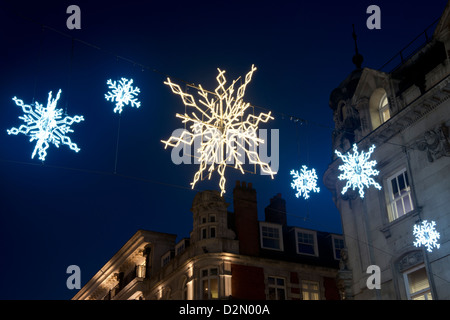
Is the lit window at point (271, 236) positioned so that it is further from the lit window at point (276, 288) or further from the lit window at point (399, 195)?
the lit window at point (399, 195)

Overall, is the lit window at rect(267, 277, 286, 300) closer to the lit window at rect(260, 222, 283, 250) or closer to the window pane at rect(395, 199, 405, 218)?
the lit window at rect(260, 222, 283, 250)

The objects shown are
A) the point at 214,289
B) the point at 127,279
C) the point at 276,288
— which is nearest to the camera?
the point at 214,289

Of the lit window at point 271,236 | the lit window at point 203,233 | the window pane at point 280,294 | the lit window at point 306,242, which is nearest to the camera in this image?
the window pane at point 280,294

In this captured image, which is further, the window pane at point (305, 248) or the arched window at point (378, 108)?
A: the window pane at point (305, 248)

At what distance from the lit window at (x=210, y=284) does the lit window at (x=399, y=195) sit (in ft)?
45.6

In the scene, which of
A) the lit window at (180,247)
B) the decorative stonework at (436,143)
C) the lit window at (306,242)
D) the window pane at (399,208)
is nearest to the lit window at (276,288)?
the lit window at (306,242)

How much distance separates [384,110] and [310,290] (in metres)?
15.8

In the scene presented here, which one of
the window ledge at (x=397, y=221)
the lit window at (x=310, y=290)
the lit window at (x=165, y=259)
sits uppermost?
the lit window at (x=165, y=259)

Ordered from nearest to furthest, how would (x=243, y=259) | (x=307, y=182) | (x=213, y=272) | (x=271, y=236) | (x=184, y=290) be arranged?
(x=307, y=182) < (x=213, y=272) < (x=243, y=259) < (x=184, y=290) < (x=271, y=236)

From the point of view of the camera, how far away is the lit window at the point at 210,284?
3331 centimetres

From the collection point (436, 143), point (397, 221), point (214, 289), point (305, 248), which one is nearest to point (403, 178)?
point (397, 221)

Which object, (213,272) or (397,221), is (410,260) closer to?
(397,221)

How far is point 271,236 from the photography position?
37.1m
